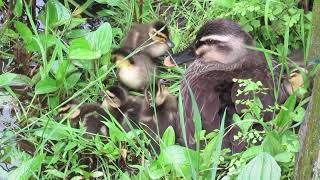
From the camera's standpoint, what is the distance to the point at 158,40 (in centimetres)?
366

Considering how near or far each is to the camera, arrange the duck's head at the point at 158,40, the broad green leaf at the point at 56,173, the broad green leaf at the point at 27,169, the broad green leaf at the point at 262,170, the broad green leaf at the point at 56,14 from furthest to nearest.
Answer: the broad green leaf at the point at 56,14 < the duck's head at the point at 158,40 < the broad green leaf at the point at 56,173 < the broad green leaf at the point at 27,169 < the broad green leaf at the point at 262,170

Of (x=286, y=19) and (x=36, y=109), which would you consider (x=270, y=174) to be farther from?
(x=36, y=109)

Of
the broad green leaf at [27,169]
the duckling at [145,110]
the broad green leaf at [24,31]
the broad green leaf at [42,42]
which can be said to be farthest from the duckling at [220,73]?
the broad green leaf at [24,31]

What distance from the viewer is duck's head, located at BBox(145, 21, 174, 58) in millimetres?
3658

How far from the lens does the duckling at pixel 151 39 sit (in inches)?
144

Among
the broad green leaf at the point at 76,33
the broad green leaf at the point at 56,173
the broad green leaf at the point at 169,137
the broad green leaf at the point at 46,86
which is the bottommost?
the broad green leaf at the point at 56,173

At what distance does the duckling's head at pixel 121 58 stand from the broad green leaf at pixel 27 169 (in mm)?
745

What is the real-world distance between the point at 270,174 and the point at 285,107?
0.50 m

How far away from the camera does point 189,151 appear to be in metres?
2.62

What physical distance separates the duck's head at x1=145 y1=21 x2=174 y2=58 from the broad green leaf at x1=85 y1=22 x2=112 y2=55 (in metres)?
0.23

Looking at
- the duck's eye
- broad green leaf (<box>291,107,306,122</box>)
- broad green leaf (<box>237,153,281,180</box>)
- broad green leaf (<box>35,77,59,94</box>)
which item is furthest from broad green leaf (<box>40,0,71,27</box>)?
broad green leaf (<box>237,153,281,180</box>)

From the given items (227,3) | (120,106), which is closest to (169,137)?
(120,106)

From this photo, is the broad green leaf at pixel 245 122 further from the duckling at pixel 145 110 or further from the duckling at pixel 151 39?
the duckling at pixel 151 39

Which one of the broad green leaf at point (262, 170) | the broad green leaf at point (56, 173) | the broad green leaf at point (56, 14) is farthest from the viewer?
the broad green leaf at point (56, 14)
